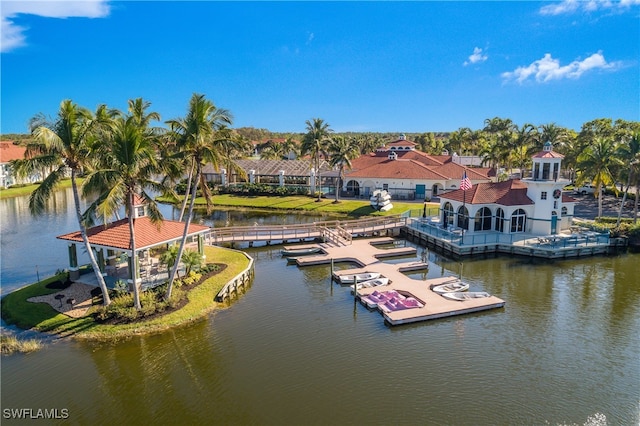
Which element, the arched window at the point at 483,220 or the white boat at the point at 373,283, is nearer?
the white boat at the point at 373,283

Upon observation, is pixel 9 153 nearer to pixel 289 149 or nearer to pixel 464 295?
pixel 289 149

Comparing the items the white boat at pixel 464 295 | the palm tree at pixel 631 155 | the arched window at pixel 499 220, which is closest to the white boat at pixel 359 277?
the white boat at pixel 464 295

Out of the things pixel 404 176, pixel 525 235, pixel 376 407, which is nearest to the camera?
pixel 376 407

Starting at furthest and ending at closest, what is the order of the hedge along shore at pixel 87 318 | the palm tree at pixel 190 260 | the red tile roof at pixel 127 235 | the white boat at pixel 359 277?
the white boat at pixel 359 277, the palm tree at pixel 190 260, the red tile roof at pixel 127 235, the hedge along shore at pixel 87 318

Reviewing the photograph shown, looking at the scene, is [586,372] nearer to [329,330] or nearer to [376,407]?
[376,407]

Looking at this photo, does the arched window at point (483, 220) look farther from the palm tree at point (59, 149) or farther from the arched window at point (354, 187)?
the palm tree at point (59, 149)

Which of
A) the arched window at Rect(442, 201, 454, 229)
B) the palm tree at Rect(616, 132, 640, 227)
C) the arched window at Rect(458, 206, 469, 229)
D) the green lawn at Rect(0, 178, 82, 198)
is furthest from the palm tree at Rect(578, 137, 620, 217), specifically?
the green lawn at Rect(0, 178, 82, 198)

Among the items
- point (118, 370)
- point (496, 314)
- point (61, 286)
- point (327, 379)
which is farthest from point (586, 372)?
point (61, 286)

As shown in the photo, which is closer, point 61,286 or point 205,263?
point 61,286
